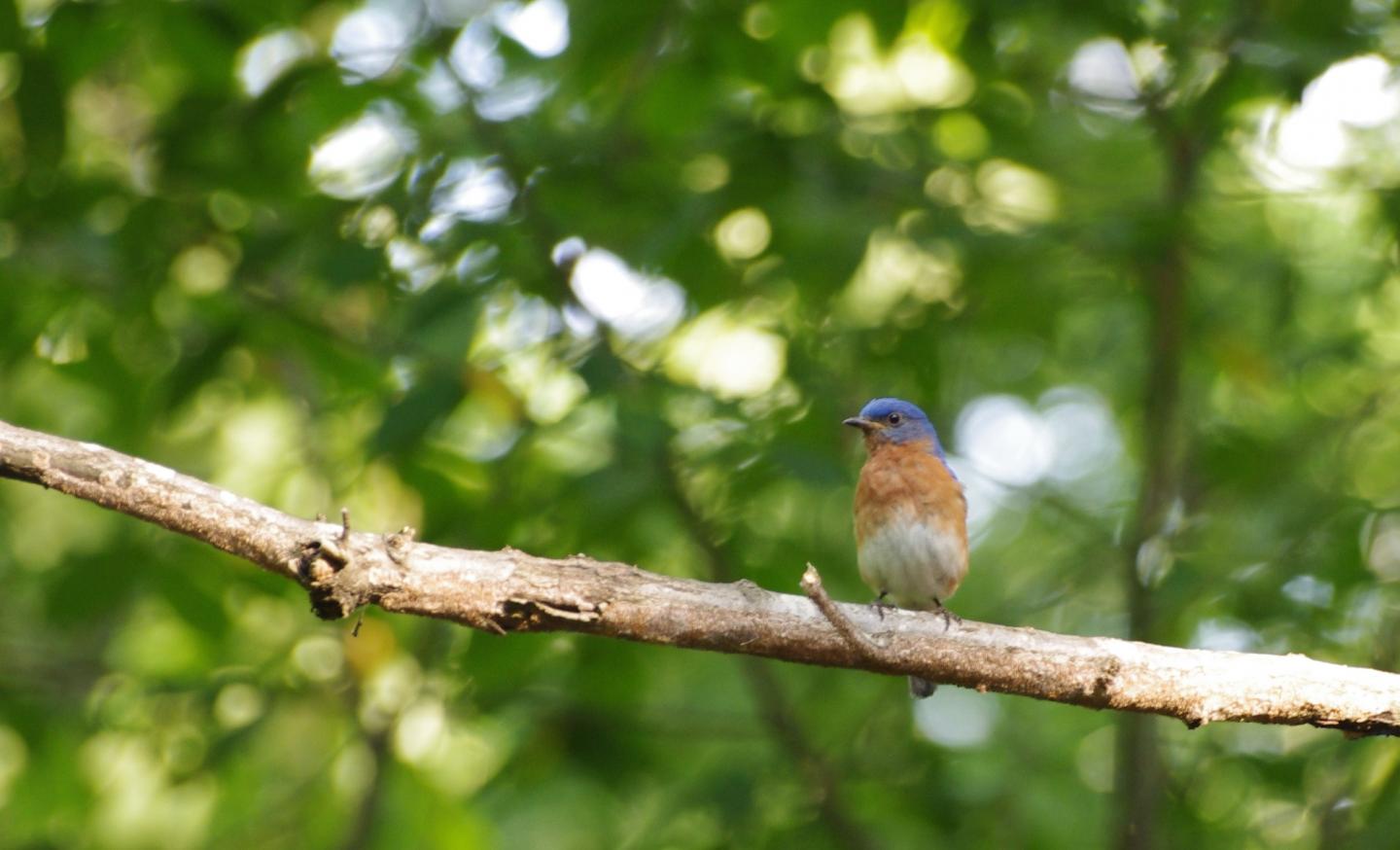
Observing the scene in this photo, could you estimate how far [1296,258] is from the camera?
7.92 meters

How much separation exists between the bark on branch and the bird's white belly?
2.48 metres

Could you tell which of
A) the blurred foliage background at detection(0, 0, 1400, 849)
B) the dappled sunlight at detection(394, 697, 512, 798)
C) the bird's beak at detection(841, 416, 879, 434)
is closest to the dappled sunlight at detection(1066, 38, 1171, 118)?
the blurred foliage background at detection(0, 0, 1400, 849)

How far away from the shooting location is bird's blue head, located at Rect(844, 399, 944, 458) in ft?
23.2

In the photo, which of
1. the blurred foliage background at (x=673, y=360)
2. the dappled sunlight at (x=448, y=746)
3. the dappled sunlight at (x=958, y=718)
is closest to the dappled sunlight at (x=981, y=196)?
the blurred foliage background at (x=673, y=360)

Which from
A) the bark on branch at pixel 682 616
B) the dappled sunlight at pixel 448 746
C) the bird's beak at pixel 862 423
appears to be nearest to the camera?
the bark on branch at pixel 682 616

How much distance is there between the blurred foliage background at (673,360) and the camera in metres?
6.10

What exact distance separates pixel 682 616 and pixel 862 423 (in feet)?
11.1

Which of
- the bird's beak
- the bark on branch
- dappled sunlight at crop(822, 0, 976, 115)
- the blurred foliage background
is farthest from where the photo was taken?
the bird's beak

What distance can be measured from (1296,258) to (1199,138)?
55.1 inches

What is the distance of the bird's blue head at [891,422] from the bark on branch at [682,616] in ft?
9.53

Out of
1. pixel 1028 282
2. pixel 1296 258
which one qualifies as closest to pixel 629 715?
pixel 1028 282

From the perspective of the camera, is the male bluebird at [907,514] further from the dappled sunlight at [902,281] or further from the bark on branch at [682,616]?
the bark on branch at [682,616]

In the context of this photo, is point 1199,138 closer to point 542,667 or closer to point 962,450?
point 962,450

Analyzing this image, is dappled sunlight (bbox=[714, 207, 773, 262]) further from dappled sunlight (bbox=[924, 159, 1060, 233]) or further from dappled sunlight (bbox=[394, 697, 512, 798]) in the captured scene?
dappled sunlight (bbox=[394, 697, 512, 798])
